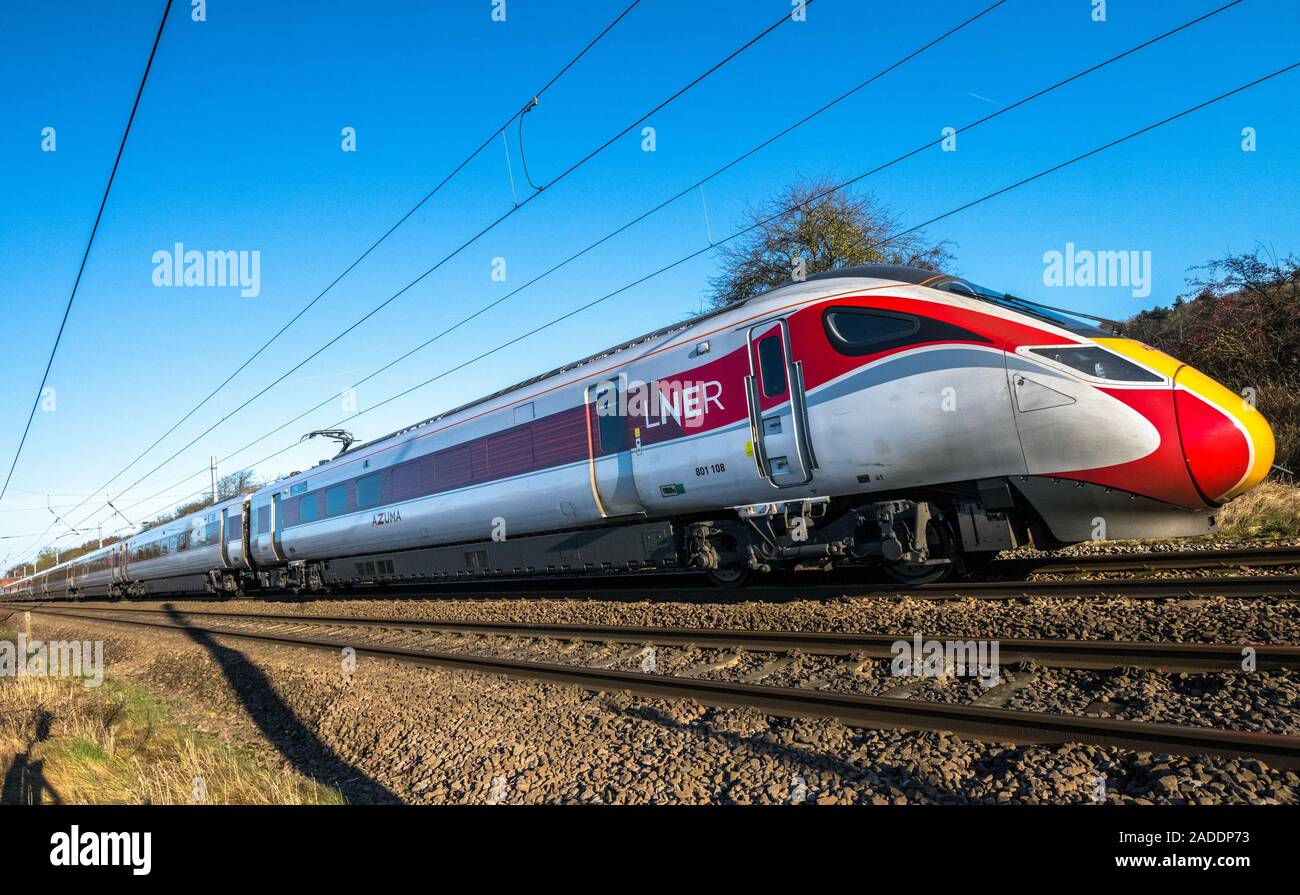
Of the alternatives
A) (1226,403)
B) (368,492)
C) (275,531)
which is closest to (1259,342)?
(1226,403)

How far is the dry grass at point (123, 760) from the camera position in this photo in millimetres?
5188

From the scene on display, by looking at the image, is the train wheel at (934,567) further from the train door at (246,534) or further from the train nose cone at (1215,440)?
the train door at (246,534)

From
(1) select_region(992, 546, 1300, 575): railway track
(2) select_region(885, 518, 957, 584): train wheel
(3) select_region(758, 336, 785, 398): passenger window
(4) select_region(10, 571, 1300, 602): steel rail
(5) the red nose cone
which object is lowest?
(4) select_region(10, 571, 1300, 602): steel rail

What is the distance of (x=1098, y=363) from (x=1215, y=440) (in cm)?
110

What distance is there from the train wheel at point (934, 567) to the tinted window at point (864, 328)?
6.52ft

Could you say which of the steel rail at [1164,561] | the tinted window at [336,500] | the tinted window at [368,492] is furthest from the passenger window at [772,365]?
the tinted window at [336,500]

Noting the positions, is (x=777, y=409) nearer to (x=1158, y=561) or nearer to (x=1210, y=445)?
(x=1210, y=445)

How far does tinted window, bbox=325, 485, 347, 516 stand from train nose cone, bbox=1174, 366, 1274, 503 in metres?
16.1

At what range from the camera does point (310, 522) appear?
1903 centimetres

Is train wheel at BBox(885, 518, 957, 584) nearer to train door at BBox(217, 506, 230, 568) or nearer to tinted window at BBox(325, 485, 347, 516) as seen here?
tinted window at BBox(325, 485, 347, 516)

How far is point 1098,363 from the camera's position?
6680mm

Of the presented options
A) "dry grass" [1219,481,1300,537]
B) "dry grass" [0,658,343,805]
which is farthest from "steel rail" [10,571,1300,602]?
"dry grass" [0,658,343,805]

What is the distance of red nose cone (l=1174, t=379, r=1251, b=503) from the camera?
20.8 ft
